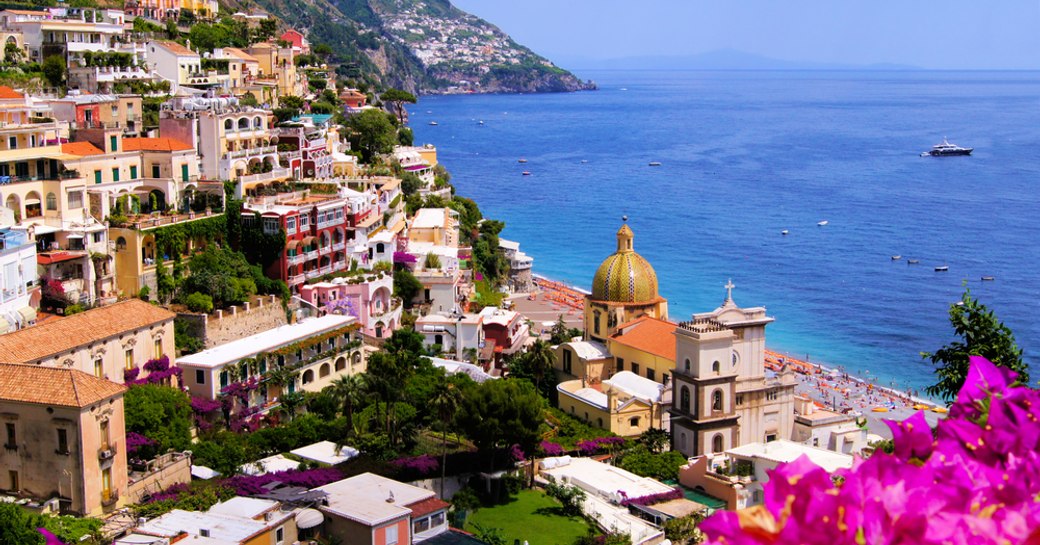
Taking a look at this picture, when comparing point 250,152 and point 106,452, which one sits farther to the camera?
point 250,152

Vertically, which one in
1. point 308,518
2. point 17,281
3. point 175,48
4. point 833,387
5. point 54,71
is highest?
point 175,48

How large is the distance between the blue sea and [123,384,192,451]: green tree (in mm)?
23929

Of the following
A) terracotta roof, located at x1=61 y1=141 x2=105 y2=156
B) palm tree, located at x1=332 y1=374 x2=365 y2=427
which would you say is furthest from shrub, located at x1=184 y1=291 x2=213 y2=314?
terracotta roof, located at x1=61 y1=141 x2=105 y2=156

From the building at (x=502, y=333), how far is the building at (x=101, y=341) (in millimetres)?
15202

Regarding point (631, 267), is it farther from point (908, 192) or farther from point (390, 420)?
point (908, 192)

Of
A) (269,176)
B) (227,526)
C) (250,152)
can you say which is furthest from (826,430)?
(250,152)

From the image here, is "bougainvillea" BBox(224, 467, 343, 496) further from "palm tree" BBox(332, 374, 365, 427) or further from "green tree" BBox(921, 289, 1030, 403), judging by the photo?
"green tree" BBox(921, 289, 1030, 403)

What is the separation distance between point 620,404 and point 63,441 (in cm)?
1862

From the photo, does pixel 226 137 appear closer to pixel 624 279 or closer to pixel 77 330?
pixel 624 279

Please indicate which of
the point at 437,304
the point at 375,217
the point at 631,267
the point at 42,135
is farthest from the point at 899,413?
the point at 42,135

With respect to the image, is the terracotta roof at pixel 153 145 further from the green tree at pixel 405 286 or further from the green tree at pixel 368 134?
the green tree at pixel 368 134

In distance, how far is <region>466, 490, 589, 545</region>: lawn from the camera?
31656mm

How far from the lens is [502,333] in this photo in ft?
164

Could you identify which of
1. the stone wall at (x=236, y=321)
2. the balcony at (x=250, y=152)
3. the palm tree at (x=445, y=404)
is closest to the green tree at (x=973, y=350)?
the palm tree at (x=445, y=404)
